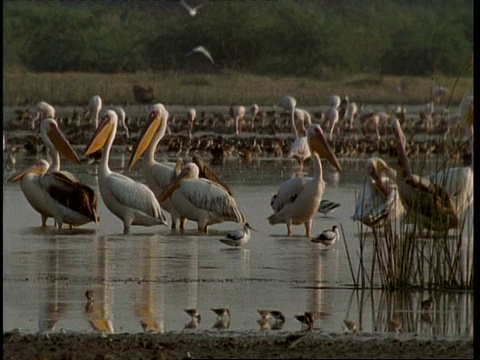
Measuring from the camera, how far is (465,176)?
876cm

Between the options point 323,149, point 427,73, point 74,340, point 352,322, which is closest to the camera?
point 74,340

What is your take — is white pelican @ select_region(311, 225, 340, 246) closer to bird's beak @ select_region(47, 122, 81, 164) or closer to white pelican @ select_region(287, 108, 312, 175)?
bird's beak @ select_region(47, 122, 81, 164)

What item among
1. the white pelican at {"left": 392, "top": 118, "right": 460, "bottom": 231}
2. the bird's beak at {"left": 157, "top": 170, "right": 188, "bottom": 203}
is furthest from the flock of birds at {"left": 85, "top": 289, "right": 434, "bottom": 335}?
the bird's beak at {"left": 157, "top": 170, "right": 188, "bottom": 203}

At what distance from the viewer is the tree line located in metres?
11.4

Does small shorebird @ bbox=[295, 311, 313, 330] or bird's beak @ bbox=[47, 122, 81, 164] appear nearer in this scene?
small shorebird @ bbox=[295, 311, 313, 330]

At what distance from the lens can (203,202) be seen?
9.53 m

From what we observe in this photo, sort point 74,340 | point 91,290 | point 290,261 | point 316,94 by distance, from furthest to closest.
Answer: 1. point 316,94
2. point 290,261
3. point 91,290
4. point 74,340

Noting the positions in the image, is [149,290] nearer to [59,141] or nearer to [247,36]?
[59,141]

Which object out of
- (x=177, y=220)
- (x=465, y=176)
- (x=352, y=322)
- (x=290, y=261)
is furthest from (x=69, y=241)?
(x=352, y=322)

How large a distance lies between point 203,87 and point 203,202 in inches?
109

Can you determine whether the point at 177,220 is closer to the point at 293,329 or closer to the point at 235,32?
the point at 235,32

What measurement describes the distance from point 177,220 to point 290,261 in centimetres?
168

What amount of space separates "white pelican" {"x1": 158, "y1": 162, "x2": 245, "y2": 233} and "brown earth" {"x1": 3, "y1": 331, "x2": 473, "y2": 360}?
3.24m

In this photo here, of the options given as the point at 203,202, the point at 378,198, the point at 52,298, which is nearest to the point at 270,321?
the point at 52,298
